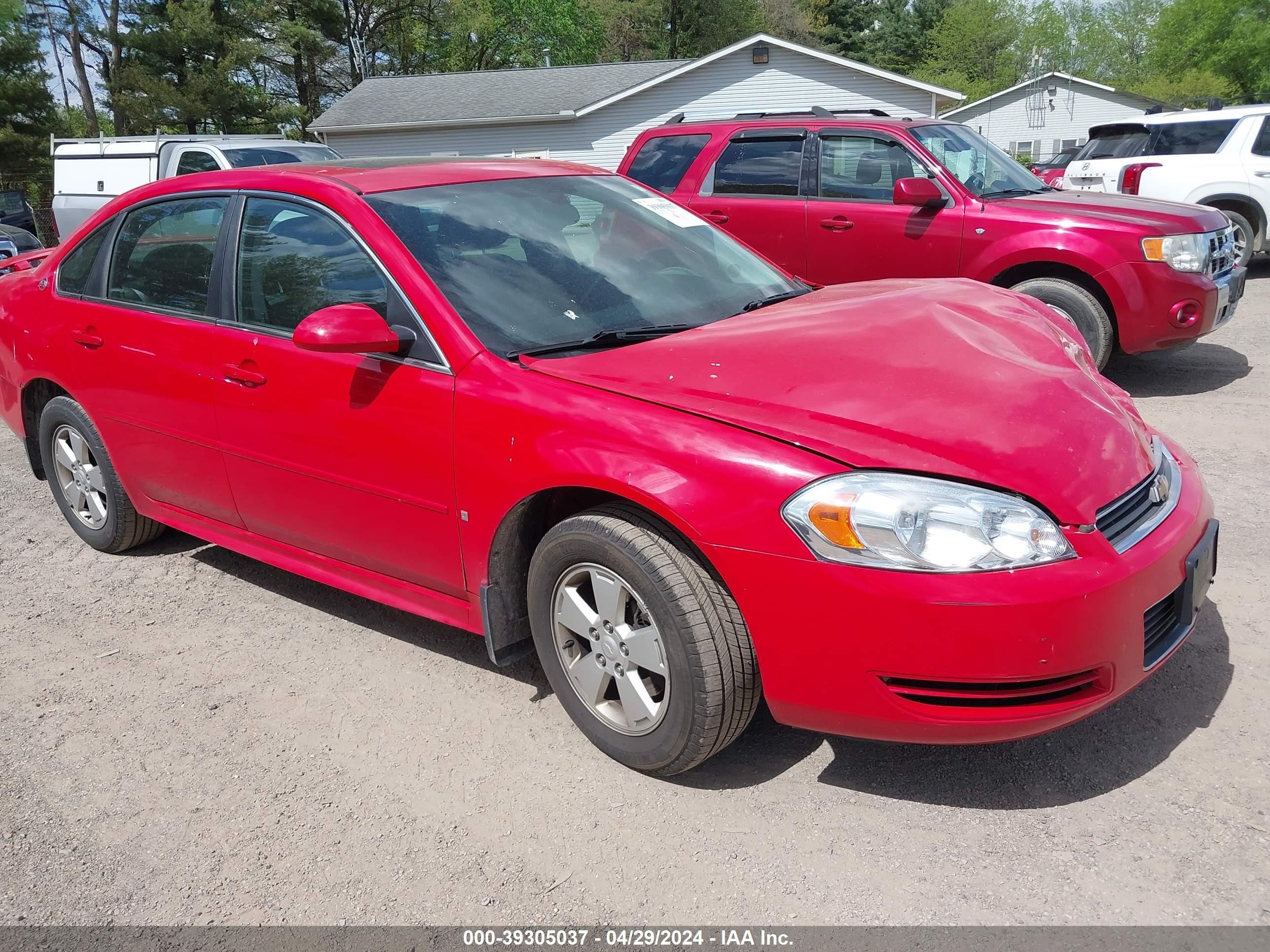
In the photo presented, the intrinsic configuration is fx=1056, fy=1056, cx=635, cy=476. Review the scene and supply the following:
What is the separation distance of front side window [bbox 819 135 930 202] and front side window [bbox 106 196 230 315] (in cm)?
491

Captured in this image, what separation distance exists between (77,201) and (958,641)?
16468 millimetres

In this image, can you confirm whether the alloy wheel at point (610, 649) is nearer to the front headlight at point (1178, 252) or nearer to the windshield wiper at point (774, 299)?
the windshield wiper at point (774, 299)

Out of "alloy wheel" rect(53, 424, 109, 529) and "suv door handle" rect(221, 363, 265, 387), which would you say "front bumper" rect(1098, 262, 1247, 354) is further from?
"alloy wheel" rect(53, 424, 109, 529)

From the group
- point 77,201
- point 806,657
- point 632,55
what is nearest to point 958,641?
point 806,657

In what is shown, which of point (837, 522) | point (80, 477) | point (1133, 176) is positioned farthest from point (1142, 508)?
point (1133, 176)

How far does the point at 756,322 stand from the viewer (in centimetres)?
340

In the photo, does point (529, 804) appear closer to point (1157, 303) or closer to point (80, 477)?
point (80, 477)

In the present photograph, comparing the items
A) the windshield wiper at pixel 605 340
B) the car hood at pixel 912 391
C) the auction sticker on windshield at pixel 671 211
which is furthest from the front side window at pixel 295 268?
the auction sticker on windshield at pixel 671 211

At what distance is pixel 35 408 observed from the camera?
16.7 ft

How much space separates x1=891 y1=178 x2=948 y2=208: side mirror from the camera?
721cm

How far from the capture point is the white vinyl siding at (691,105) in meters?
30.0

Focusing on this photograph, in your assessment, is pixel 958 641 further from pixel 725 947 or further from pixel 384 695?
pixel 384 695

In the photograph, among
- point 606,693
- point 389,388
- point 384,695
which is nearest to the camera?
→ point 606,693

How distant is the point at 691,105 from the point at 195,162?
1951 cm
